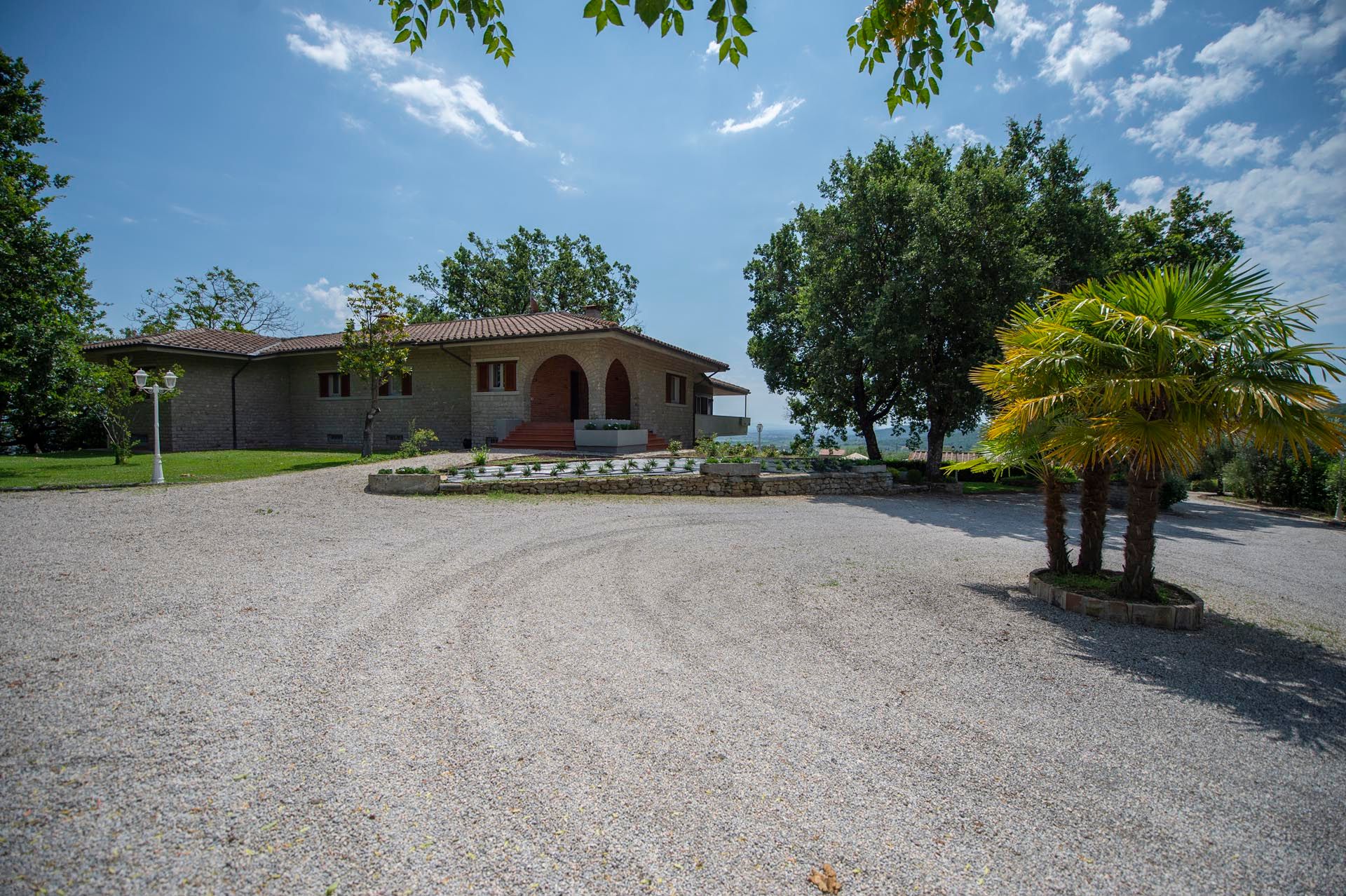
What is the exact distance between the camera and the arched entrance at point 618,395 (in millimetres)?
23953

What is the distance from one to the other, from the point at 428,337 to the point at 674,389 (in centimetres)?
957

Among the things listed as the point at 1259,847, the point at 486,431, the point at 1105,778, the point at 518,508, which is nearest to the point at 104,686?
the point at 1105,778

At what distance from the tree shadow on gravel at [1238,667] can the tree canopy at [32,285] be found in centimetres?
2144

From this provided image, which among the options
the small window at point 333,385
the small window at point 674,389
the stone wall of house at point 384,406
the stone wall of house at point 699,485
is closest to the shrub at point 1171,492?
the stone wall of house at point 699,485

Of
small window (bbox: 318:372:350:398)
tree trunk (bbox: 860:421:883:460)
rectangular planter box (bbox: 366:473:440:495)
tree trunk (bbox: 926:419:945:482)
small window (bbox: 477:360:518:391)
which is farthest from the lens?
small window (bbox: 318:372:350:398)

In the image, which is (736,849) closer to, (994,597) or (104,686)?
(104,686)

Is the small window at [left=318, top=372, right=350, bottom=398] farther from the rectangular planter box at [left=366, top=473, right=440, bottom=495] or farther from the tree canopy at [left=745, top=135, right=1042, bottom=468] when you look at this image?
the tree canopy at [left=745, top=135, right=1042, bottom=468]

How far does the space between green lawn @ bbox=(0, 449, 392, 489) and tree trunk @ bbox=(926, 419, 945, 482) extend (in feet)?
51.3

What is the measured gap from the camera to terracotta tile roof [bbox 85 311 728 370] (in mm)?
18156

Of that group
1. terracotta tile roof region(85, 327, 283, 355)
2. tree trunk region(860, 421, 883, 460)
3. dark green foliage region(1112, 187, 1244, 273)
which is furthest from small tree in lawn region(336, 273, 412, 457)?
dark green foliage region(1112, 187, 1244, 273)

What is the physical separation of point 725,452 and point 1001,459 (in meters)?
8.06

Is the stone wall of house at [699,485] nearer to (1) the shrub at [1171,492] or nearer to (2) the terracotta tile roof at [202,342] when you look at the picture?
(1) the shrub at [1171,492]

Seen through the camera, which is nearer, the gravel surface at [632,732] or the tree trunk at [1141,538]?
the gravel surface at [632,732]

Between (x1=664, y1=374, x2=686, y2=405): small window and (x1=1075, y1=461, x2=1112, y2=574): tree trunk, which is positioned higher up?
(x1=664, y1=374, x2=686, y2=405): small window
